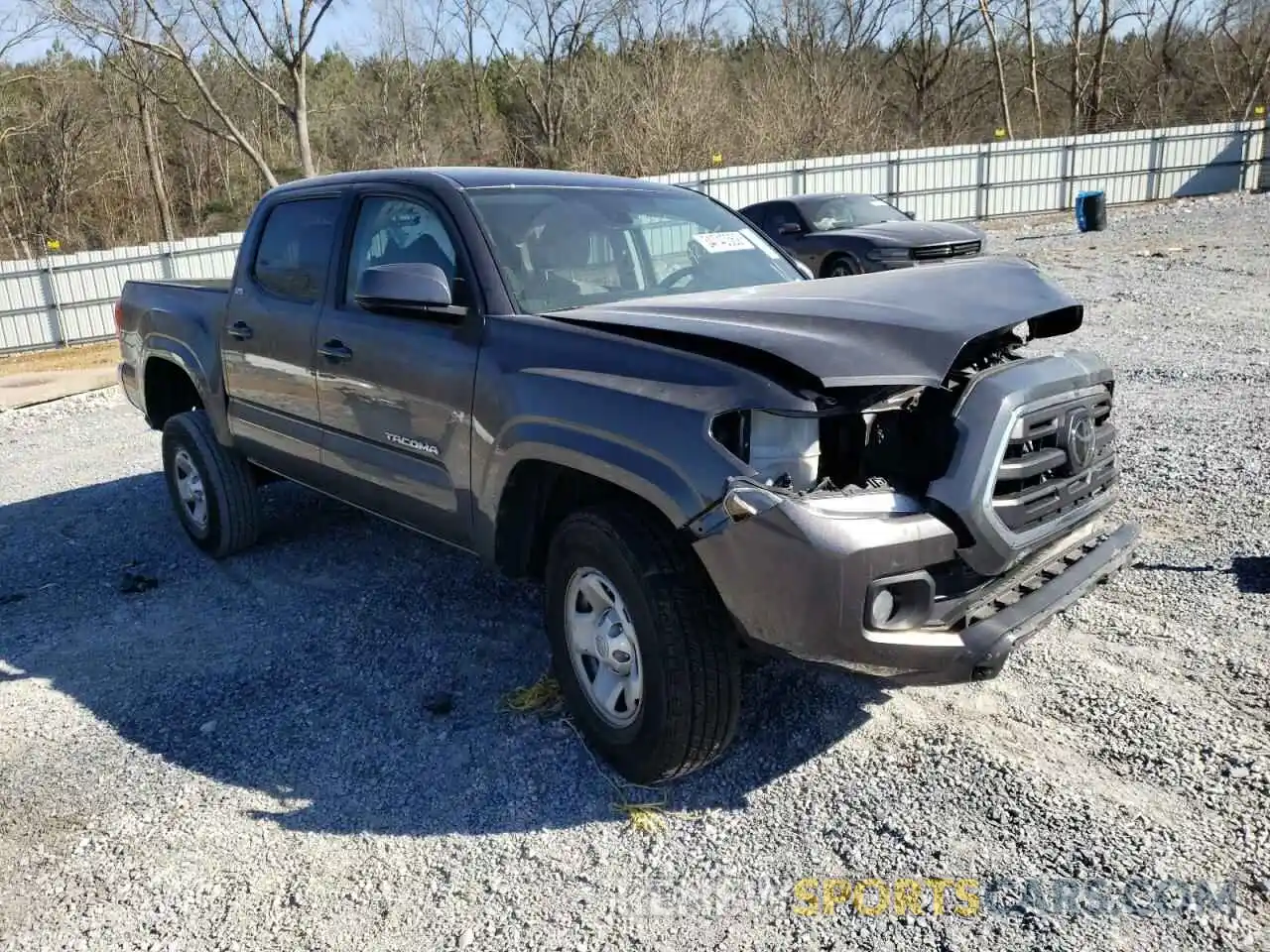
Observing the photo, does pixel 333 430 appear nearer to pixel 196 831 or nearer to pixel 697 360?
pixel 196 831

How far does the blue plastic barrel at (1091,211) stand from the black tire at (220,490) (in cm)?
1921

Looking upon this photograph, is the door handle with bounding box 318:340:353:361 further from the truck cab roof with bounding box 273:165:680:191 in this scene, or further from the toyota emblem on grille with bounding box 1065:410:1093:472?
the toyota emblem on grille with bounding box 1065:410:1093:472

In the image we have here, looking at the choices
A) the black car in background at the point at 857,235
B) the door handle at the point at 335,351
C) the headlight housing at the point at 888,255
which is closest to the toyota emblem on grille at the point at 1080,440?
the door handle at the point at 335,351

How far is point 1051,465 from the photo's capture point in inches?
117

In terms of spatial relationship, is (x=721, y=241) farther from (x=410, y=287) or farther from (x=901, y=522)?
(x=901, y=522)

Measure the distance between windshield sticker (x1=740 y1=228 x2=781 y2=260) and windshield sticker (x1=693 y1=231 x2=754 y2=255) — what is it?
0.03 meters

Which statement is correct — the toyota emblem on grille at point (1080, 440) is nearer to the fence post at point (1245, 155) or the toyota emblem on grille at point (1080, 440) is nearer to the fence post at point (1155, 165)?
the fence post at point (1155, 165)

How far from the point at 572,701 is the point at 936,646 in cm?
128

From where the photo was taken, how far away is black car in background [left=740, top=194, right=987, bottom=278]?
45.6 feet

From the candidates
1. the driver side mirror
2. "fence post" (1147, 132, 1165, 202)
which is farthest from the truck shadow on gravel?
"fence post" (1147, 132, 1165, 202)

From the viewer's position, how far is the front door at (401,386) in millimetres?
3637

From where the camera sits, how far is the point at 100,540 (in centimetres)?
617

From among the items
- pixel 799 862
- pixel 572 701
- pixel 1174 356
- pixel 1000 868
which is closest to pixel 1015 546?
pixel 1000 868

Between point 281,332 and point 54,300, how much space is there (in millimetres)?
15871
